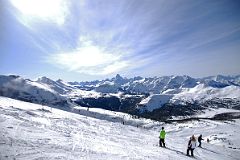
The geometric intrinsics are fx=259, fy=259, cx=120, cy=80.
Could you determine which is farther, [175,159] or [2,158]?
[175,159]

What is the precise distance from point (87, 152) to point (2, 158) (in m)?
6.46

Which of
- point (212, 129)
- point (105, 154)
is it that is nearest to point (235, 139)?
point (212, 129)

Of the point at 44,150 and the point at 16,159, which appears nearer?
the point at 16,159

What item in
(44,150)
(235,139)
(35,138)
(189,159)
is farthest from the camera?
(235,139)

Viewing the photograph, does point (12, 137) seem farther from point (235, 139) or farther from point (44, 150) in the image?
point (235, 139)

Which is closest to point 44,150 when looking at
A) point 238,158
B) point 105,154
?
point 105,154

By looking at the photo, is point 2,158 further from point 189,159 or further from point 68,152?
point 189,159

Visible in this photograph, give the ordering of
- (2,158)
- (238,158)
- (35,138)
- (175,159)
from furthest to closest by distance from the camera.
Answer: (238,158) → (175,159) → (35,138) → (2,158)

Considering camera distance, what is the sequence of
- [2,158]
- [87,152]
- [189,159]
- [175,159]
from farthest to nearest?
1. [189,159]
2. [175,159]
3. [87,152]
4. [2,158]

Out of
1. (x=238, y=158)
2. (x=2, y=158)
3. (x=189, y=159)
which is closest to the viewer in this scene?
(x=2, y=158)

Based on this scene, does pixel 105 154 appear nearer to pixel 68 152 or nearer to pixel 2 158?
pixel 68 152

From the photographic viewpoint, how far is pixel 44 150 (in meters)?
18.2

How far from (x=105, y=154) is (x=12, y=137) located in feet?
24.3

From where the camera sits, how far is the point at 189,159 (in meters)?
25.4
